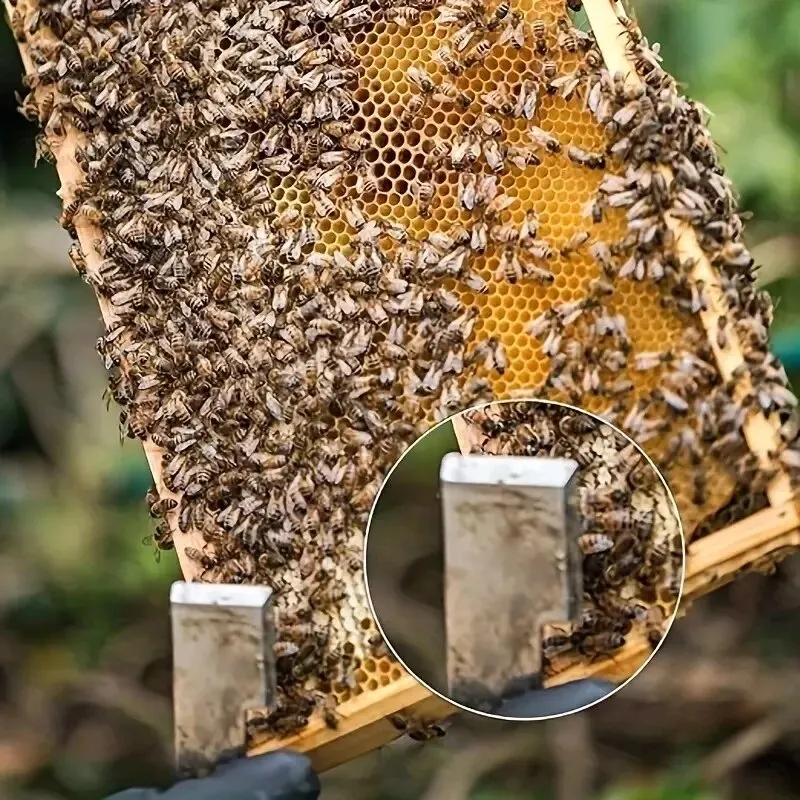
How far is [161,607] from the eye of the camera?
1253 mm

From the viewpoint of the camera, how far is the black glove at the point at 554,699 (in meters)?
1.08

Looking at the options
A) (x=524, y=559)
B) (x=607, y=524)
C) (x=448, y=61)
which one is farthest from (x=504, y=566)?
(x=448, y=61)

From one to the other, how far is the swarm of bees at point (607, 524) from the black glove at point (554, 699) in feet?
0.15

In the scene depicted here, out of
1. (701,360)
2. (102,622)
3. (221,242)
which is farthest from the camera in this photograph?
(102,622)

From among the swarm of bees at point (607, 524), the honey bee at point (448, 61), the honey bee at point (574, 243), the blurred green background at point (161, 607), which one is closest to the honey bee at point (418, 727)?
the blurred green background at point (161, 607)

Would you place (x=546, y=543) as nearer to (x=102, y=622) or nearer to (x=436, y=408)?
(x=436, y=408)

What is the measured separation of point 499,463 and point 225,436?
0.37 m

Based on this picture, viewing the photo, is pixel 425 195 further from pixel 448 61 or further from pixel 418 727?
pixel 418 727

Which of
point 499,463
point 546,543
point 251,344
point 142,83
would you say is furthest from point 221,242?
point 546,543

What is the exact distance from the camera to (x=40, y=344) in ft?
4.38

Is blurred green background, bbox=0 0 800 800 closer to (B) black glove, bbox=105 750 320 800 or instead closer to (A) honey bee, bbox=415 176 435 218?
(B) black glove, bbox=105 750 320 800

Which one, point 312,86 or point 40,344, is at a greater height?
point 312,86

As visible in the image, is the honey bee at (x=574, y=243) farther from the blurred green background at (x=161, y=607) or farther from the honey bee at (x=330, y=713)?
the honey bee at (x=330, y=713)

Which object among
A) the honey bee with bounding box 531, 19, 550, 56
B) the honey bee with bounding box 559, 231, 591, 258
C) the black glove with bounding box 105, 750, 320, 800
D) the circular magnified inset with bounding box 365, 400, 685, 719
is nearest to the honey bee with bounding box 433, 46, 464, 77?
the honey bee with bounding box 531, 19, 550, 56
